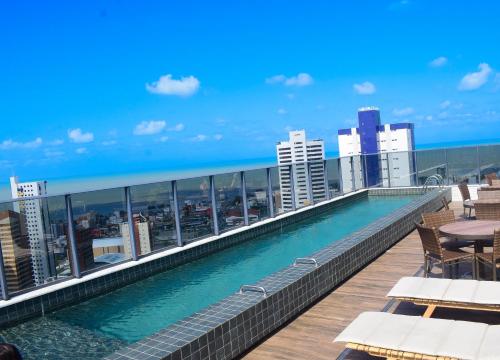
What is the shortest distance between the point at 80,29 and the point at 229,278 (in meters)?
44.3

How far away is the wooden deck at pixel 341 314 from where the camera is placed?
3.39m

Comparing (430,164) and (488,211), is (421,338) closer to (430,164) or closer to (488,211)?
(488,211)

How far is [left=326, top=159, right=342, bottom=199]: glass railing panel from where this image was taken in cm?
1105

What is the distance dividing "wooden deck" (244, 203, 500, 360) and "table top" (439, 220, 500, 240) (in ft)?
1.70

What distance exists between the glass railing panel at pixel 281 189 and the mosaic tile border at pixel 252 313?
10.6ft

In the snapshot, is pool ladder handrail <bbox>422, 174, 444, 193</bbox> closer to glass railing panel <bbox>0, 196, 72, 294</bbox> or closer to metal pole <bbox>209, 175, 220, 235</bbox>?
metal pole <bbox>209, 175, 220, 235</bbox>

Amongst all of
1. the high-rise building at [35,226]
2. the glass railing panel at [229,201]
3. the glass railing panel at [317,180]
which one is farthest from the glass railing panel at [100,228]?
the glass railing panel at [317,180]

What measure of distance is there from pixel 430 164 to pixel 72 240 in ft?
32.9

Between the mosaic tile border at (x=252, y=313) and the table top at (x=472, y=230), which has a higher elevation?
the table top at (x=472, y=230)

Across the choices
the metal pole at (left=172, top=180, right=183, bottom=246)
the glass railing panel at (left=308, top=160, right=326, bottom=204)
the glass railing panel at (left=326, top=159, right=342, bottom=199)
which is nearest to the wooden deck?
the metal pole at (left=172, top=180, right=183, bottom=246)

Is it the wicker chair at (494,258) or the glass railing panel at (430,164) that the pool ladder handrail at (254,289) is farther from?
the glass railing panel at (430,164)

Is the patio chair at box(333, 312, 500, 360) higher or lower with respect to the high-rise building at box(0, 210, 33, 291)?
lower

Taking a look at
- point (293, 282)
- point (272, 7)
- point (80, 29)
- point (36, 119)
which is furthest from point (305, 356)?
point (36, 119)

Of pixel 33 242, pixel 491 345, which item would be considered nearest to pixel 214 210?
pixel 33 242
